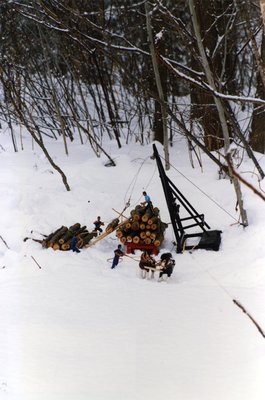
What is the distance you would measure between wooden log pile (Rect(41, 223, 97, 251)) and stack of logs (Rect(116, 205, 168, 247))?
1.59 feet

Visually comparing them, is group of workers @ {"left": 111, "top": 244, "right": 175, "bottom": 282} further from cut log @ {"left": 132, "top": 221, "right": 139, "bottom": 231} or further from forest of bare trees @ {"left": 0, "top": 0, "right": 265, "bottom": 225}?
forest of bare trees @ {"left": 0, "top": 0, "right": 265, "bottom": 225}

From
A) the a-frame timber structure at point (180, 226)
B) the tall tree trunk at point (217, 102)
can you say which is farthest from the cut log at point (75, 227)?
the tall tree trunk at point (217, 102)

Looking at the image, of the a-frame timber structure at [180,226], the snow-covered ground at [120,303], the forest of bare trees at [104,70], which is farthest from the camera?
the forest of bare trees at [104,70]

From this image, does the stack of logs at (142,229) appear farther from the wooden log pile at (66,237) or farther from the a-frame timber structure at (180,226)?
the wooden log pile at (66,237)

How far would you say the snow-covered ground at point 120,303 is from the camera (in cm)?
310

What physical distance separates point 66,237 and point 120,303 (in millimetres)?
A: 1750

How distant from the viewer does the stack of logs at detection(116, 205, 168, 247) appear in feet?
19.1

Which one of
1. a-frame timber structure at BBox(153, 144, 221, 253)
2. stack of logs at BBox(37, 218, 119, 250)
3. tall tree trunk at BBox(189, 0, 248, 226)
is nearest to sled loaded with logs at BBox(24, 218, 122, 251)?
stack of logs at BBox(37, 218, 119, 250)

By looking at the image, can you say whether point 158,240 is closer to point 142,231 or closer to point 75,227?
point 142,231

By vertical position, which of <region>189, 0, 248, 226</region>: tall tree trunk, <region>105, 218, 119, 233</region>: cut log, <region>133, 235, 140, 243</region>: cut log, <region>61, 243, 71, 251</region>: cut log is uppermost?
<region>189, 0, 248, 226</region>: tall tree trunk

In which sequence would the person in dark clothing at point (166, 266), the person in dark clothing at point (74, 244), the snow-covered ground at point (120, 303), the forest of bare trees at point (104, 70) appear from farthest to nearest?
the forest of bare trees at point (104, 70) → the person in dark clothing at point (74, 244) → the person in dark clothing at point (166, 266) → the snow-covered ground at point (120, 303)

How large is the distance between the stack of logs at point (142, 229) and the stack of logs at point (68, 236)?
26cm

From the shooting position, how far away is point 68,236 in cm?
591

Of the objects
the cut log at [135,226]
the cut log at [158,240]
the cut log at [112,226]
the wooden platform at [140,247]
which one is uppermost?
the cut log at [135,226]
